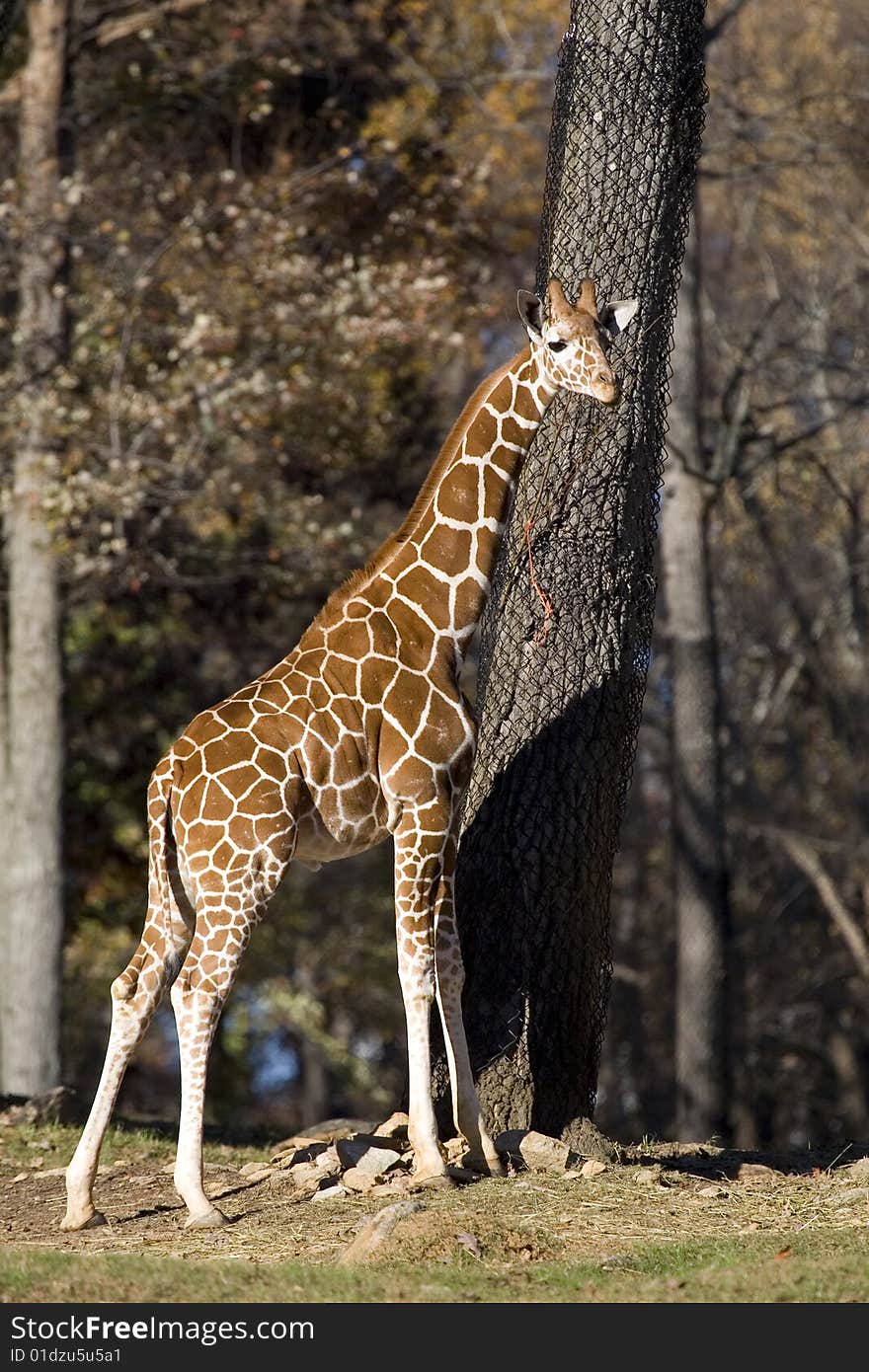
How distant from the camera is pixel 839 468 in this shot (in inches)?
969

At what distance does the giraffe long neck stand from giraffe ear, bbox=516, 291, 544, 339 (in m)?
0.18

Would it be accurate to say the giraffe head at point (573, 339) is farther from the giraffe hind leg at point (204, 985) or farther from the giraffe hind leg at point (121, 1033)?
the giraffe hind leg at point (121, 1033)

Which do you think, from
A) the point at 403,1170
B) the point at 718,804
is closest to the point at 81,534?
the point at 718,804


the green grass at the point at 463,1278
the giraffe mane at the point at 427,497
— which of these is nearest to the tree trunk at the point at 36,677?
the giraffe mane at the point at 427,497

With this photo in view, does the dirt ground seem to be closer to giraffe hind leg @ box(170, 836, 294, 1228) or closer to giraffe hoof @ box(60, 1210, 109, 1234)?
giraffe hoof @ box(60, 1210, 109, 1234)

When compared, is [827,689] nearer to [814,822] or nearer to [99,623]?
[814,822]

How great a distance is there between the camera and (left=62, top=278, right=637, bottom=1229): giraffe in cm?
736

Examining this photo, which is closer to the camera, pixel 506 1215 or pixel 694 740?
pixel 506 1215

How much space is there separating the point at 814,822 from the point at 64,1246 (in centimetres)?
2190

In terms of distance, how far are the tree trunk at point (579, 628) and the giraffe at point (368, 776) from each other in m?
0.65

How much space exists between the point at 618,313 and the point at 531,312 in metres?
0.42

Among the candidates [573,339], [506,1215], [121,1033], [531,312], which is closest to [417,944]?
[506,1215]

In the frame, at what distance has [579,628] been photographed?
8672 millimetres

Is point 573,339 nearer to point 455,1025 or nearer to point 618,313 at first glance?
point 618,313
